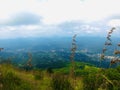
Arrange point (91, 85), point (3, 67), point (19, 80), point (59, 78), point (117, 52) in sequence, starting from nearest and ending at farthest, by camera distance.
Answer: point (117, 52), point (91, 85), point (59, 78), point (19, 80), point (3, 67)

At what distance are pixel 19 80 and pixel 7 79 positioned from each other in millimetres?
1358

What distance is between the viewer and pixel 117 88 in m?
8.55

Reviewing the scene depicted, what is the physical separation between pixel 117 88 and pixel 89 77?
9.29 ft

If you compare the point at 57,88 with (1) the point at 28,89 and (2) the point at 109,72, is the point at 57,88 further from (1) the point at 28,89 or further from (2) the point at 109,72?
(2) the point at 109,72

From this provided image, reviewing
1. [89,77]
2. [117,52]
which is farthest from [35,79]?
[117,52]

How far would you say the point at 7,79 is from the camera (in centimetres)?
1152

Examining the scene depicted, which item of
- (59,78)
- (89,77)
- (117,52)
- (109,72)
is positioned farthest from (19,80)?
(117,52)

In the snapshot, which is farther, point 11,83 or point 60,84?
point 11,83

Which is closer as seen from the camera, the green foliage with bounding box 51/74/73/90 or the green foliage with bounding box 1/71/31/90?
the green foliage with bounding box 1/71/31/90

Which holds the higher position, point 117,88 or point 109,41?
point 109,41

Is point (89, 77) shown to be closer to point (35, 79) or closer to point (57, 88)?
point (57, 88)

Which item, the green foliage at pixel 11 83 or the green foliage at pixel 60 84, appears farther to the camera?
the green foliage at pixel 60 84

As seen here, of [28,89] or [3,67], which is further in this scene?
[3,67]

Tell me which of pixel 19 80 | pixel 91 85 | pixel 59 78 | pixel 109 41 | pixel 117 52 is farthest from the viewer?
pixel 19 80
